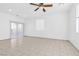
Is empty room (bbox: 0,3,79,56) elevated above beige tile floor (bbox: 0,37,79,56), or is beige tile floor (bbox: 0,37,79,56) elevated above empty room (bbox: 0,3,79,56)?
empty room (bbox: 0,3,79,56)

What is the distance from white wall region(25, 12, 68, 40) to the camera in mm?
7231

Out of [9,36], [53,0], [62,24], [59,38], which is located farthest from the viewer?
[9,36]

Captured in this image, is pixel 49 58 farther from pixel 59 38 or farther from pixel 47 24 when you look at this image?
pixel 47 24

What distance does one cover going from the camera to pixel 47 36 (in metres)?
7.56

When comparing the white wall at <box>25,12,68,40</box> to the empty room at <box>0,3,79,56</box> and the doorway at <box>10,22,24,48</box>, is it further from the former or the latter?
the doorway at <box>10,22,24,48</box>

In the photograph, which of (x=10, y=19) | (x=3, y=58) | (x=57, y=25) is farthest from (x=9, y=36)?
(x=3, y=58)

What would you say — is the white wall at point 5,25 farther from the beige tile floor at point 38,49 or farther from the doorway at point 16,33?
the beige tile floor at point 38,49

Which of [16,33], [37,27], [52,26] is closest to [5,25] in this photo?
[16,33]

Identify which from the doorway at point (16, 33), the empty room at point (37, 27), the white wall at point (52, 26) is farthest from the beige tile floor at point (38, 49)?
the doorway at point (16, 33)

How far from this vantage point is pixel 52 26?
8336 mm

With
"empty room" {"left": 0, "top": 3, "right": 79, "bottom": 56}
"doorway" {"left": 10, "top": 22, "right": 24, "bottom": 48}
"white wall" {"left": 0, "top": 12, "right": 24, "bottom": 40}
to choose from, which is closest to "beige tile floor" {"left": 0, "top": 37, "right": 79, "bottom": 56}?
"empty room" {"left": 0, "top": 3, "right": 79, "bottom": 56}

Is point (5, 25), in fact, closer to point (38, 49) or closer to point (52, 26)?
point (52, 26)

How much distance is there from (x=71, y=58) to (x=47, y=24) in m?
6.27

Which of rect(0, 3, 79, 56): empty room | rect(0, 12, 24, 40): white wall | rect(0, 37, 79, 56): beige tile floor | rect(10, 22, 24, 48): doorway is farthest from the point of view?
rect(0, 12, 24, 40): white wall
